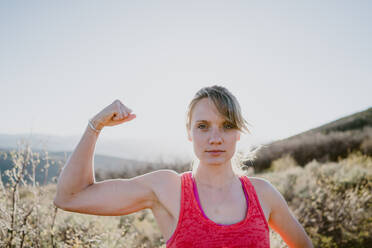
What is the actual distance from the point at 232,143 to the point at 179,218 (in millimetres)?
652

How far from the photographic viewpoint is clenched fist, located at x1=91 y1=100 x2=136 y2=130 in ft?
5.64

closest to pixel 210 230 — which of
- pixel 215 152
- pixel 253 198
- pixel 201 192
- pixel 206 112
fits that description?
pixel 201 192

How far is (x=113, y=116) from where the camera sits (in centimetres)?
178

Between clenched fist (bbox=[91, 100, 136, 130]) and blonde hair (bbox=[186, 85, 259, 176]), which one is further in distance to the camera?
blonde hair (bbox=[186, 85, 259, 176])

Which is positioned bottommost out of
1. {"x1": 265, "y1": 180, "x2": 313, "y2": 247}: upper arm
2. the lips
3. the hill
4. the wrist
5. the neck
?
the hill

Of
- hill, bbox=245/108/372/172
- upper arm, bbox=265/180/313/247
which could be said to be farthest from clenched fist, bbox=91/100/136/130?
hill, bbox=245/108/372/172

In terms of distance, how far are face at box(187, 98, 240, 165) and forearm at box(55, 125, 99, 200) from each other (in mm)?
739

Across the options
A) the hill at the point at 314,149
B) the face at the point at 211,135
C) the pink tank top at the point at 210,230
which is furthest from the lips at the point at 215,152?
the hill at the point at 314,149

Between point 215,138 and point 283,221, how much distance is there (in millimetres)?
875

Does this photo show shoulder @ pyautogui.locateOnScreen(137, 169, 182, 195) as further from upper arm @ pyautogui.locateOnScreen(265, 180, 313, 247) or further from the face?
upper arm @ pyautogui.locateOnScreen(265, 180, 313, 247)

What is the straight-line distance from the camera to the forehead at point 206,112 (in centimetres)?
195

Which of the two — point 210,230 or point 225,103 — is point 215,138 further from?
point 210,230

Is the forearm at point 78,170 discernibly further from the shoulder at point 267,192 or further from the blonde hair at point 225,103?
the shoulder at point 267,192

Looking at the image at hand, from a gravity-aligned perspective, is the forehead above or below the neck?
above
